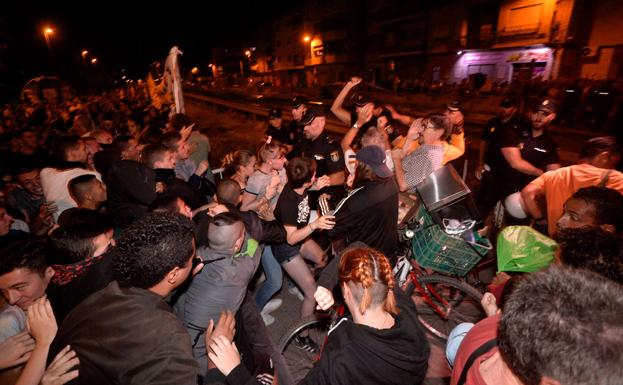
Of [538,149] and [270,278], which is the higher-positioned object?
[538,149]

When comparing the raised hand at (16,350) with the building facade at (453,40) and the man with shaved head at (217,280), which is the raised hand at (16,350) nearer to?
the man with shaved head at (217,280)

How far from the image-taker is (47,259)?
2.41 meters

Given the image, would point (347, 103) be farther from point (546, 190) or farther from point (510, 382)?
point (510, 382)

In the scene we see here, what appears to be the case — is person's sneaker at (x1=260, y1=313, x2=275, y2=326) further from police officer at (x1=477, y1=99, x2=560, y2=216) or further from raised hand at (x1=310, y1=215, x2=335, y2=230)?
police officer at (x1=477, y1=99, x2=560, y2=216)

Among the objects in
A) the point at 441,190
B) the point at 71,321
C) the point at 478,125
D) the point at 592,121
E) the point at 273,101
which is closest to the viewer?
the point at 71,321

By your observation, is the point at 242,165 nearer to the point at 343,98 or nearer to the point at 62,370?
the point at 343,98

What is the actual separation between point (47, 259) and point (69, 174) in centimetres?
242

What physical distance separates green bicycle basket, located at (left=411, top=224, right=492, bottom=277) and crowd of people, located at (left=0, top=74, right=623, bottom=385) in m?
0.35

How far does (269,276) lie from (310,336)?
0.91 metres

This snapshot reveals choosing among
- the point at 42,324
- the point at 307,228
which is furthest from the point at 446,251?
the point at 42,324

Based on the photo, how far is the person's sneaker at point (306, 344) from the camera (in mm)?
3611

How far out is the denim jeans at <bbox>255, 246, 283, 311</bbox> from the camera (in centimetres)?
409

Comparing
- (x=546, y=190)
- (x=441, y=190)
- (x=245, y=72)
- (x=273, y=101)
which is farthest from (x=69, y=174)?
(x=245, y=72)

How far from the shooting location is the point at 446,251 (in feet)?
10.7
